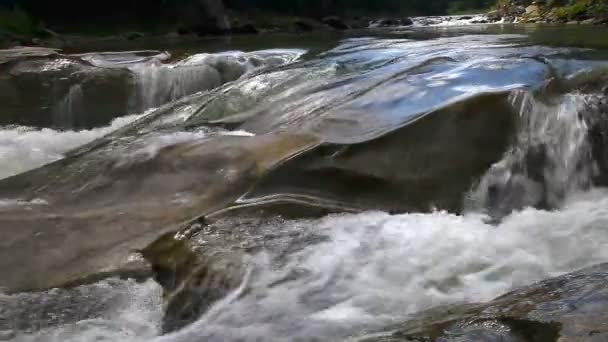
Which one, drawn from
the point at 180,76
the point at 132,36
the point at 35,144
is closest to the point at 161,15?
the point at 132,36

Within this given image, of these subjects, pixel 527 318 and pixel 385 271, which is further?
pixel 385 271

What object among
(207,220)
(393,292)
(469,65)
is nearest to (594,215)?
(393,292)

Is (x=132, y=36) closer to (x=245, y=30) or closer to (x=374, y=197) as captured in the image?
(x=245, y=30)

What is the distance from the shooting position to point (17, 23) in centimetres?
2638

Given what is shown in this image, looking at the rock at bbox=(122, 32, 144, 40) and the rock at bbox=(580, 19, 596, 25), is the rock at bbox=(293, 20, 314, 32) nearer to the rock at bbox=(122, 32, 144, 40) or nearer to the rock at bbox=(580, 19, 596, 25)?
the rock at bbox=(122, 32, 144, 40)

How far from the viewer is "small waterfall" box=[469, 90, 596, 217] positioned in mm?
5395

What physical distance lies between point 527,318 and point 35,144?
308 inches

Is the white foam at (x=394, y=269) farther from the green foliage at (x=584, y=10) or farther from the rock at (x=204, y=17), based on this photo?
the rock at (x=204, y=17)

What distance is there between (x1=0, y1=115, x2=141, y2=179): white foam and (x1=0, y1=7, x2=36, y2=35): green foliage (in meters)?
17.0

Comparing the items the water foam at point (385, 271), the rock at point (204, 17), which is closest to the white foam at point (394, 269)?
the water foam at point (385, 271)

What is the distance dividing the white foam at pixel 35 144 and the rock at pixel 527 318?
6234mm

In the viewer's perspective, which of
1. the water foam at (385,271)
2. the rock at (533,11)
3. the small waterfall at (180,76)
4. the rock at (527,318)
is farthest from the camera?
the rock at (533,11)

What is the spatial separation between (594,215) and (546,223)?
0.43 m

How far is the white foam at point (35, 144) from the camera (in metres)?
8.22
